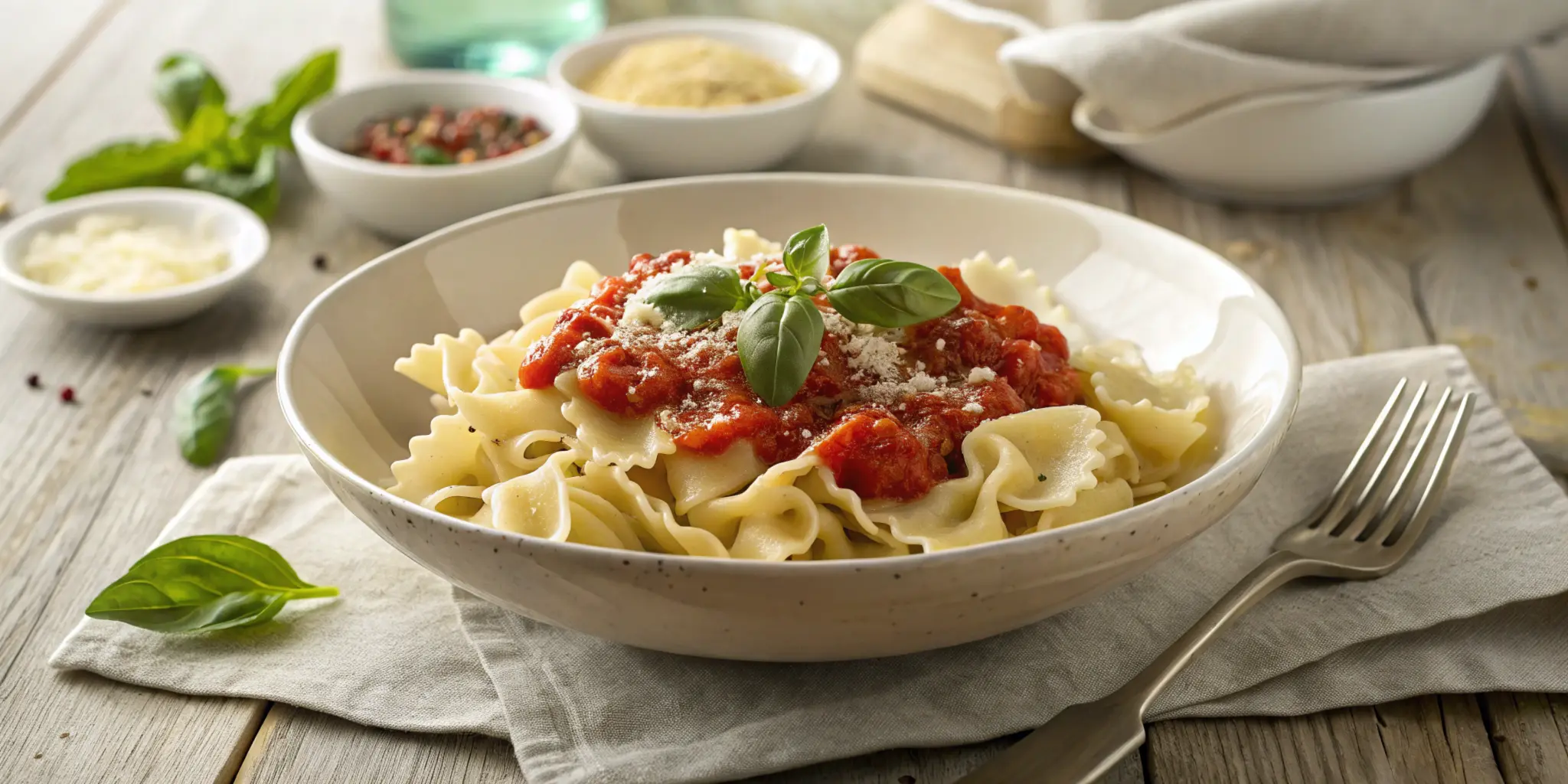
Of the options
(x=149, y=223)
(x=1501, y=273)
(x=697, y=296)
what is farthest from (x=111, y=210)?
(x=1501, y=273)

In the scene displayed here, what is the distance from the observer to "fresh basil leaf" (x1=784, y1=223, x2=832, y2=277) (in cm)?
339

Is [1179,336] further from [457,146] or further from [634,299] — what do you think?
[457,146]

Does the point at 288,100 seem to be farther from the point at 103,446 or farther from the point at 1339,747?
the point at 1339,747

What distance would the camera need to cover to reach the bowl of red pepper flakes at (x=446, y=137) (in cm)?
616

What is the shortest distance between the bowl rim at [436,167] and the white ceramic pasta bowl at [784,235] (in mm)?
1566

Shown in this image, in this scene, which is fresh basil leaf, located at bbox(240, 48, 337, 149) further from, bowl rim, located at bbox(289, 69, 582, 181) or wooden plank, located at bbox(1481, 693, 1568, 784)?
wooden plank, located at bbox(1481, 693, 1568, 784)

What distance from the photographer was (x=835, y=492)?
3184mm

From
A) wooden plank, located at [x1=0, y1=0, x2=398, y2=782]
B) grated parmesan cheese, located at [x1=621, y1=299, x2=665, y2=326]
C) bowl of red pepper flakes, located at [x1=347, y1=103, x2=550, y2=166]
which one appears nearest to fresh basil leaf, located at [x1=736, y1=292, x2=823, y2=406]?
grated parmesan cheese, located at [x1=621, y1=299, x2=665, y2=326]

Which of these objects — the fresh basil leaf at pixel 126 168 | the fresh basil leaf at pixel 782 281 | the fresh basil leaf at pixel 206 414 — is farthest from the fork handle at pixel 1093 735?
the fresh basil leaf at pixel 126 168

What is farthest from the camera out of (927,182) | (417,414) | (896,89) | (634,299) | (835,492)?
(896,89)

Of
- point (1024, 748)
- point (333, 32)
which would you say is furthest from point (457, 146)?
point (1024, 748)

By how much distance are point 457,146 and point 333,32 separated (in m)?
3.09

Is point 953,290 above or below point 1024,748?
above

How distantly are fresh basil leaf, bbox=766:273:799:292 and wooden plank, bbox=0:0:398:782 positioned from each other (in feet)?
5.33
